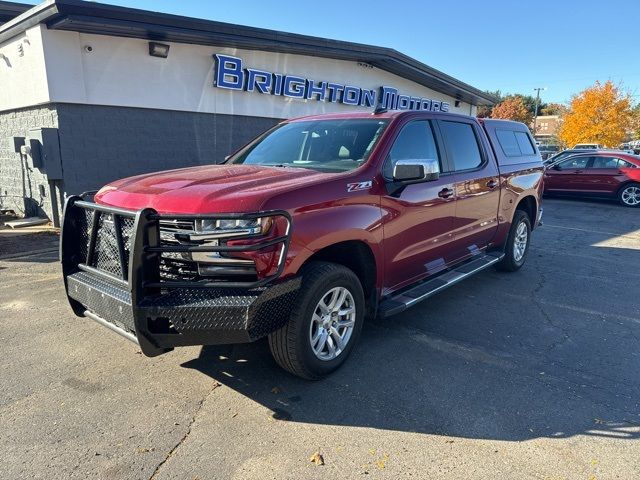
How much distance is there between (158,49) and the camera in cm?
948

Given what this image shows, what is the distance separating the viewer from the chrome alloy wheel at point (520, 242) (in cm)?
656

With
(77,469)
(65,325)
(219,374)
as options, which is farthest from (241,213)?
(65,325)

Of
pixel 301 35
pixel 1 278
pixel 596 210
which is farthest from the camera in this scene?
pixel 596 210

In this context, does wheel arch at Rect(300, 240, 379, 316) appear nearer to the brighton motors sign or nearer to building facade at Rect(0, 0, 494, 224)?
the brighton motors sign

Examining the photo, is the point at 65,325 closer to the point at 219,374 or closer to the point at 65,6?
the point at 219,374

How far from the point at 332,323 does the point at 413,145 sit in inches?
75.0

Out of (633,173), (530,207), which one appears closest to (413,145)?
(530,207)

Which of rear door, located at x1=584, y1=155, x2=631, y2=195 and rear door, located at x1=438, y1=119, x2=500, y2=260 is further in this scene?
rear door, located at x1=584, y1=155, x2=631, y2=195

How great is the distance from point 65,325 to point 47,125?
5.81m

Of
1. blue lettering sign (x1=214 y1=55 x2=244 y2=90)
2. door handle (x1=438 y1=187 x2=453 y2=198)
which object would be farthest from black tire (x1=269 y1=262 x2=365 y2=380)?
blue lettering sign (x1=214 y1=55 x2=244 y2=90)

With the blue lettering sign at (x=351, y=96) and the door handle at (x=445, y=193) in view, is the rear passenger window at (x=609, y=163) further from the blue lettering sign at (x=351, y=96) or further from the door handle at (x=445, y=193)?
the door handle at (x=445, y=193)

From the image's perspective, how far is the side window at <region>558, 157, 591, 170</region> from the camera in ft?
50.9

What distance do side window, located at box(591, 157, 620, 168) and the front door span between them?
42.9 ft

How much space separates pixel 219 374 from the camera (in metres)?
3.60
